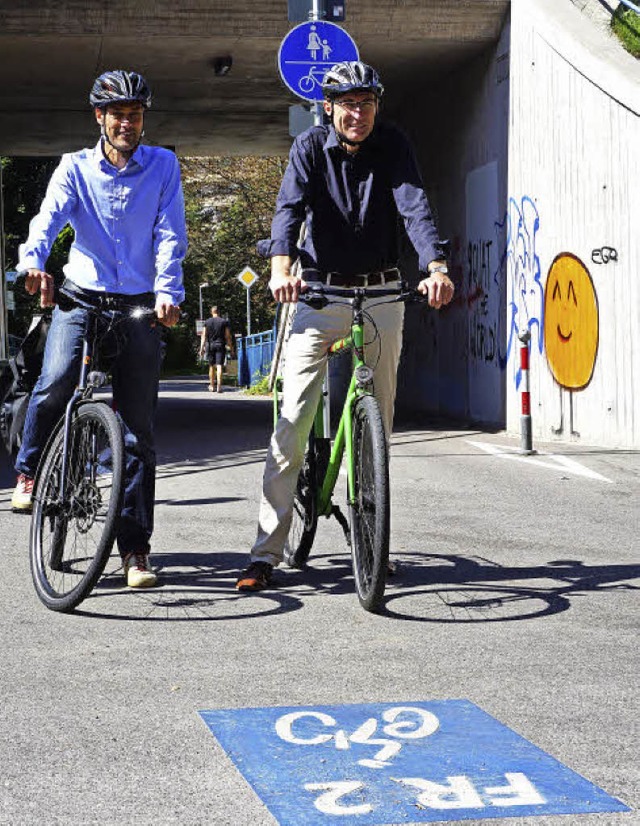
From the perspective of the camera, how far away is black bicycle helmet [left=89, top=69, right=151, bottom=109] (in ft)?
18.9

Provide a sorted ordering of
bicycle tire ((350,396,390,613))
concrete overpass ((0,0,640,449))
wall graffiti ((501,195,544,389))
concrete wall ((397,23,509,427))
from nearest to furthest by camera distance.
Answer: bicycle tire ((350,396,390,613)) < concrete overpass ((0,0,640,449)) < wall graffiti ((501,195,544,389)) < concrete wall ((397,23,509,427))

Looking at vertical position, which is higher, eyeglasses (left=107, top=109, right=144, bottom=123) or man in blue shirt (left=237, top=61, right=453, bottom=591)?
eyeglasses (left=107, top=109, right=144, bottom=123)

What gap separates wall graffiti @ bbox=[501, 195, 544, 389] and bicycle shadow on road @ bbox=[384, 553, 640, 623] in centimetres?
822

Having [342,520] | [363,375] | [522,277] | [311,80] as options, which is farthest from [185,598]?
[522,277]

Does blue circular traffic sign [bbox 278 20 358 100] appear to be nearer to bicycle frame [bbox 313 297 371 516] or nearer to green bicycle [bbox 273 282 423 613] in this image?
green bicycle [bbox 273 282 423 613]

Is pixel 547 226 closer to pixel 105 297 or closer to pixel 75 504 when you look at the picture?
pixel 105 297

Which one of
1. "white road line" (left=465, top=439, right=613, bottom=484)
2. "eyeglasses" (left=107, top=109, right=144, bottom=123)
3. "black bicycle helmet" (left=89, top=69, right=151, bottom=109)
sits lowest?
"white road line" (left=465, top=439, right=613, bottom=484)

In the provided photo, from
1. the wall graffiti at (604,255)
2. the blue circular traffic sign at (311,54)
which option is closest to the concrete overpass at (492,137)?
the wall graffiti at (604,255)

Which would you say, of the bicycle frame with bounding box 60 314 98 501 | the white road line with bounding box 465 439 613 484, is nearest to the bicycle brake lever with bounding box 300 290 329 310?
the bicycle frame with bounding box 60 314 98 501

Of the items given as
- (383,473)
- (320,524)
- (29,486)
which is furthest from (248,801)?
(320,524)

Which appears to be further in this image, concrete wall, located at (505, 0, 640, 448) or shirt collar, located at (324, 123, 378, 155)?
concrete wall, located at (505, 0, 640, 448)

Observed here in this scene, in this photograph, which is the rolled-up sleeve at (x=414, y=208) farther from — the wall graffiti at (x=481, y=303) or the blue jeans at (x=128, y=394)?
the wall graffiti at (x=481, y=303)

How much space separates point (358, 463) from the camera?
18.7ft

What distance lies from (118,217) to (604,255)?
8.08 metres
